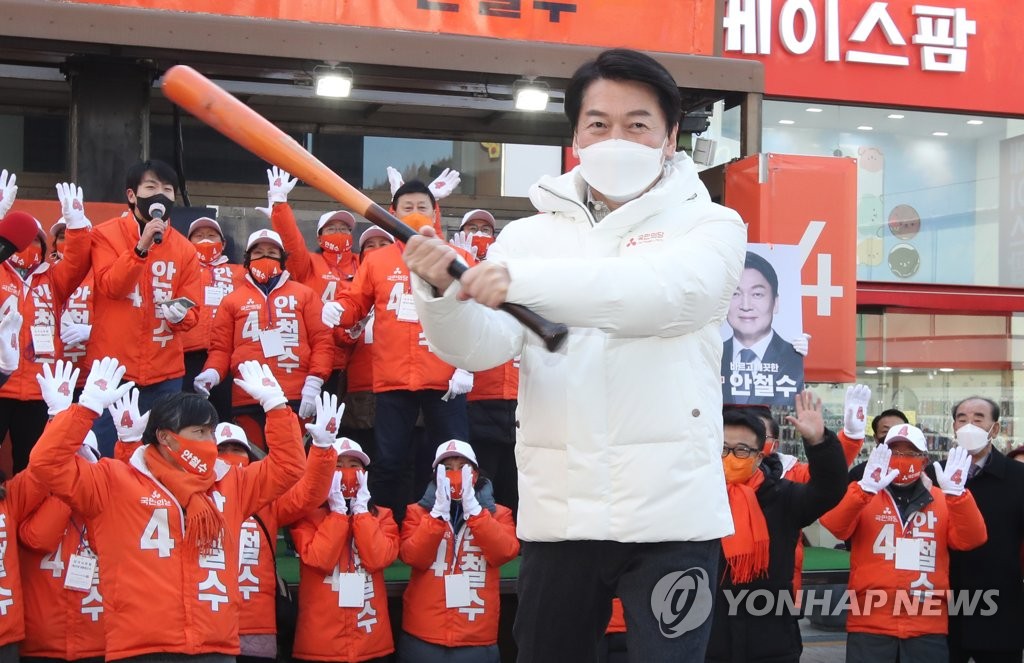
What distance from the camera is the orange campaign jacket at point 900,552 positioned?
706cm

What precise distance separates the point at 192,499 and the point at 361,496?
1.23m

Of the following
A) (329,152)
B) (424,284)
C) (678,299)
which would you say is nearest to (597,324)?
(678,299)

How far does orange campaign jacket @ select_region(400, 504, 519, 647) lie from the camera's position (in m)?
6.67

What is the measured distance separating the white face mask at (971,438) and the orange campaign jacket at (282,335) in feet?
12.4

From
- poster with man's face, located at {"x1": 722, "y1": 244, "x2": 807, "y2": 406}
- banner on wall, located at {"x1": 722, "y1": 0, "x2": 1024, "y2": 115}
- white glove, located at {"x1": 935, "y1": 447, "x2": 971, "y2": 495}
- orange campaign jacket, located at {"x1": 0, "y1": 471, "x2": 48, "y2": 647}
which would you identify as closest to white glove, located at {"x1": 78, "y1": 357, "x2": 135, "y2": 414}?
A: orange campaign jacket, located at {"x1": 0, "y1": 471, "x2": 48, "y2": 647}

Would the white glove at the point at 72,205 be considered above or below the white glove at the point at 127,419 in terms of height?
above

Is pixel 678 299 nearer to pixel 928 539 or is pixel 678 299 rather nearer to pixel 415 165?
pixel 928 539

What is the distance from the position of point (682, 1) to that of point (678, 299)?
595 centimetres

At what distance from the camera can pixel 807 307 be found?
788 cm

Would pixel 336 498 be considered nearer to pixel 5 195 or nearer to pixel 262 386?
pixel 262 386

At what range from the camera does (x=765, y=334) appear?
7086 mm

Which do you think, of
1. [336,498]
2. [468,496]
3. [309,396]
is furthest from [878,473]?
[309,396]

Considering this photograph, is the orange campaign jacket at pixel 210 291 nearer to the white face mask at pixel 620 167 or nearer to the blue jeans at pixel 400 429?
the blue jeans at pixel 400 429

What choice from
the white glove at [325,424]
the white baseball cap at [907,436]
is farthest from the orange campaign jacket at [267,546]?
the white baseball cap at [907,436]
